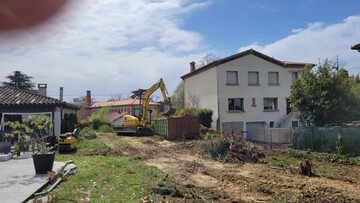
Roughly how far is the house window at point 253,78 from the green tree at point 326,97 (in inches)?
508

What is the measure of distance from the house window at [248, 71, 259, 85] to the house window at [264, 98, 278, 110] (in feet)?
7.50

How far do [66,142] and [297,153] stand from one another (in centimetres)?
1354

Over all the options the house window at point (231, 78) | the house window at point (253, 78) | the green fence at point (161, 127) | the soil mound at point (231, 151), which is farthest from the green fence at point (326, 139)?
the house window at point (253, 78)

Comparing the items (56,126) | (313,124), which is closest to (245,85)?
(313,124)

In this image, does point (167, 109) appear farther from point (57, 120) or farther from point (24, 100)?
point (24, 100)

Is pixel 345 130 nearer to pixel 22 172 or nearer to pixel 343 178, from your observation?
pixel 343 178

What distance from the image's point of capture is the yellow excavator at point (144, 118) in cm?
3238

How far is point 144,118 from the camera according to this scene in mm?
33406

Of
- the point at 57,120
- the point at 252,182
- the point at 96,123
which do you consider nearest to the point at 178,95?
the point at 96,123

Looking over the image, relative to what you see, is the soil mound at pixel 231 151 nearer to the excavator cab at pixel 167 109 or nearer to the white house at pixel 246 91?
the excavator cab at pixel 167 109

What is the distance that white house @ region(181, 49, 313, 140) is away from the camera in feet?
122

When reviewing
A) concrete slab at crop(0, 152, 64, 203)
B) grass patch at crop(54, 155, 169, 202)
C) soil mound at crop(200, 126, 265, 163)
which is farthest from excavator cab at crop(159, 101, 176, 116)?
concrete slab at crop(0, 152, 64, 203)

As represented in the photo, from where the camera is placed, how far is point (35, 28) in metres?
1.55

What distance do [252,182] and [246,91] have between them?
89.1 feet
